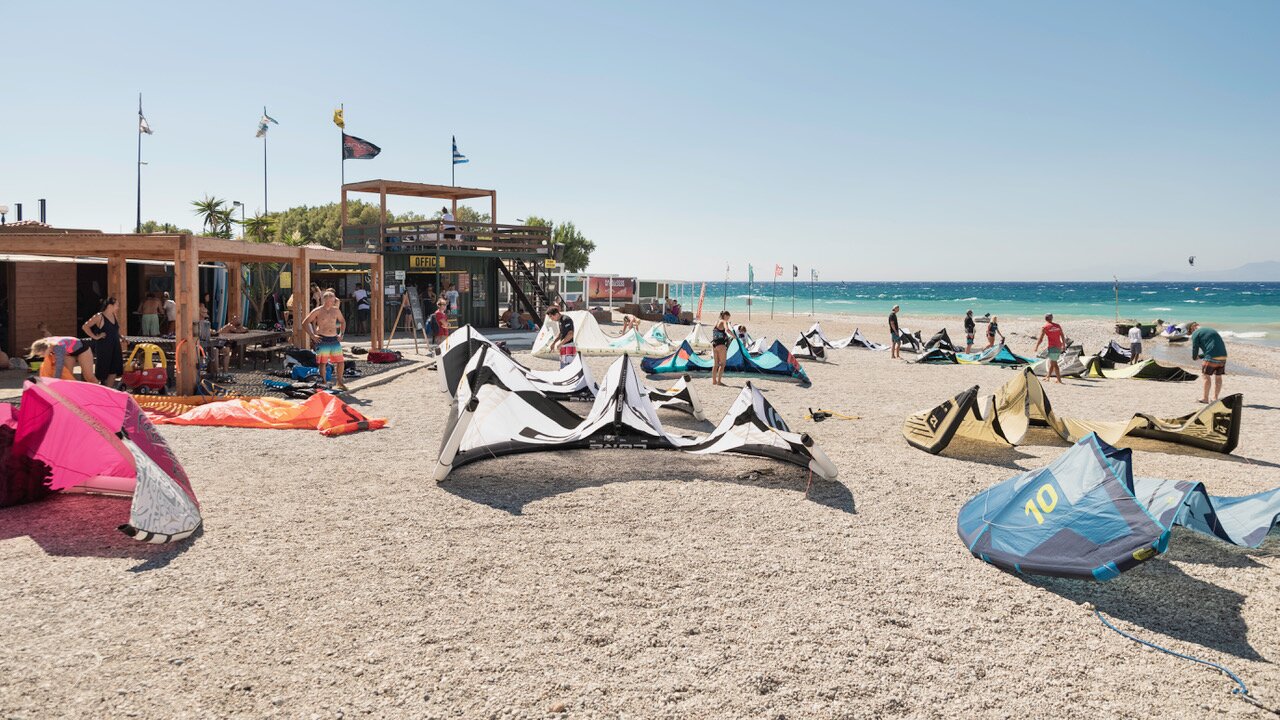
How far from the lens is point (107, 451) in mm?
7023

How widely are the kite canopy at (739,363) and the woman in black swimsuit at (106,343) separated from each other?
32.7 feet

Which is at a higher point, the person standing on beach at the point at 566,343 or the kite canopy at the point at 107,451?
the person standing on beach at the point at 566,343

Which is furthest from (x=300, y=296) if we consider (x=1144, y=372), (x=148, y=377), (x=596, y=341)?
(x=1144, y=372)

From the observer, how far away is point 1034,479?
6270 millimetres

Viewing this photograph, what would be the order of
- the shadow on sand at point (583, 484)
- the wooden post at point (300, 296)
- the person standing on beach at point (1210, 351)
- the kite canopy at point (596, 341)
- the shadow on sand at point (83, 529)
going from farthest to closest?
the kite canopy at point (596, 341) → the wooden post at point (300, 296) → the person standing on beach at point (1210, 351) → the shadow on sand at point (583, 484) → the shadow on sand at point (83, 529)

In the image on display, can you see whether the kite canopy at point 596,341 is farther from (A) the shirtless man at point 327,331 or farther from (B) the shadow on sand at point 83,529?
(B) the shadow on sand at point 83,529

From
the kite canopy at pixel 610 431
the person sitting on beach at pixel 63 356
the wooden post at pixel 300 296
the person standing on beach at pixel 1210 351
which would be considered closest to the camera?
the kite canopy at pixel 610 431

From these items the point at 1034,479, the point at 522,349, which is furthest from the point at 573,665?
the point at 522,349

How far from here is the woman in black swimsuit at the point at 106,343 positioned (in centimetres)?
1176

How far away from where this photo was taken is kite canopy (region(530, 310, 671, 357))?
21328 mm

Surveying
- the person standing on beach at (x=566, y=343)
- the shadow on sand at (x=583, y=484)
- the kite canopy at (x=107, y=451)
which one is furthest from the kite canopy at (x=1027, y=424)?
the kite canopy at (x=107, y=451)

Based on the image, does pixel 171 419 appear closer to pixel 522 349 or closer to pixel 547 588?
pixel 547 588

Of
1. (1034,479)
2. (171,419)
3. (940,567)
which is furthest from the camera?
(171,419)

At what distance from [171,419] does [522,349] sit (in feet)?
40.4
